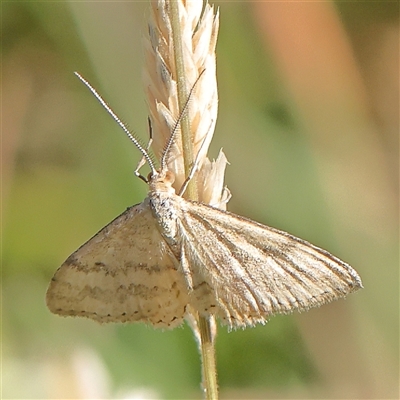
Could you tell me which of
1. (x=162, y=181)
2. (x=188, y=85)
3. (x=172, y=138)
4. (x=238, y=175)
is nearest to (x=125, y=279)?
(x=162, y=181)

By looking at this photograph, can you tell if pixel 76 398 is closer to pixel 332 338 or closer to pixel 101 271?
pixel 101 271

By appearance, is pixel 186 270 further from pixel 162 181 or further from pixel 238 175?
pixel 238 175

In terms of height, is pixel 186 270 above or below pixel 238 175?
below

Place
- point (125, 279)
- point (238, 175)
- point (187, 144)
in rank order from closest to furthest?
point (187, 144), point (125, 279), point (238, 175)

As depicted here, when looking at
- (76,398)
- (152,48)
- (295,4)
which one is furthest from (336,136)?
(76,398)

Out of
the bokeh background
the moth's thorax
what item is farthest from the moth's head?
the bokeh background

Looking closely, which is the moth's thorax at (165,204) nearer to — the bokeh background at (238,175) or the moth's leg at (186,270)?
the moth's leg at (186,270)

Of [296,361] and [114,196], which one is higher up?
[114,196]
